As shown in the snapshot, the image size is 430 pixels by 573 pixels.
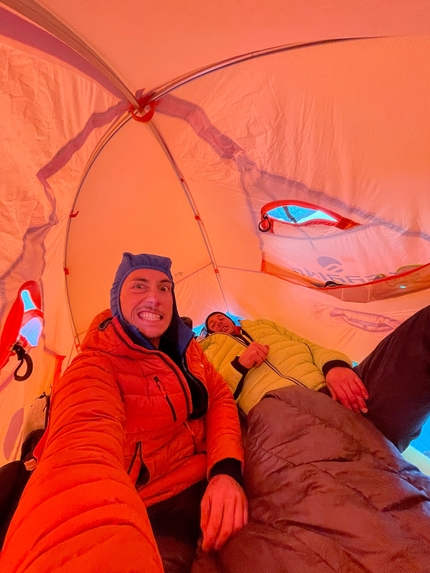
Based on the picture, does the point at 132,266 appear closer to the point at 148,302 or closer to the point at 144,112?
the point at 148,302

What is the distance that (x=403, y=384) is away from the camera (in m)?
0.87

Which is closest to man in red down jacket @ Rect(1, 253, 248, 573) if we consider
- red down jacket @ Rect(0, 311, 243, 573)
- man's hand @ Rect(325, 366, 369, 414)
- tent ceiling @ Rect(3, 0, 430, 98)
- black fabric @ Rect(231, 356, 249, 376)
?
red down jacket @ Rect(0, 311, 243, 573)

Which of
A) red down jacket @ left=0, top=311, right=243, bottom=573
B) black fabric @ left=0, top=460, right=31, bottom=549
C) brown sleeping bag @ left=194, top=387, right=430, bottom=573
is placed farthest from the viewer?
black fabric @ left=0, top=460, right=31, bottom=549

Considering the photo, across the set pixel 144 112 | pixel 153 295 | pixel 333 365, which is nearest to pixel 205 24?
pixel 144 112

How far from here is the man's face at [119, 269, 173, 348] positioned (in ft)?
3.21

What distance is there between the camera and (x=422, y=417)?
2.93 ft

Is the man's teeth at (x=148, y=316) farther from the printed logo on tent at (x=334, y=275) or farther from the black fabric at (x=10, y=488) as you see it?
the printed logo on tent at (x=334, y=275)

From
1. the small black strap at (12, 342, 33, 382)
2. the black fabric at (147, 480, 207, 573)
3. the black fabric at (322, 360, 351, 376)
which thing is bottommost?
the black fabric at (147, 480, 207, 573)

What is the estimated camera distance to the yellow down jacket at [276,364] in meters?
1.17

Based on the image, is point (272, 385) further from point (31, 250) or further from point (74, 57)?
point (74, 57)

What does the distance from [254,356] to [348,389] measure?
0.37 meters

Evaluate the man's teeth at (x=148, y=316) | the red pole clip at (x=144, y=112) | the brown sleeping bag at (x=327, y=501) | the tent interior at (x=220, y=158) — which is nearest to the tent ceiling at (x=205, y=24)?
the tent interior at (x=220, y=158)

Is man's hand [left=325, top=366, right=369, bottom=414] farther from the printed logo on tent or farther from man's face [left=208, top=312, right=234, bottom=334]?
man's face [left=208, top=312, right=234, bottom=334]

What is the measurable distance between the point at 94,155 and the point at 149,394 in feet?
3.19
